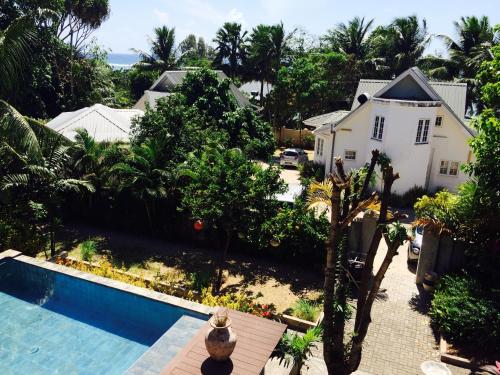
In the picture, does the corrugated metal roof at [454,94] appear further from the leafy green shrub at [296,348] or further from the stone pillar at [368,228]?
the leafy green shrub at [296,348]

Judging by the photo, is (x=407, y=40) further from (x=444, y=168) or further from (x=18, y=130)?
(x=18, y=130)

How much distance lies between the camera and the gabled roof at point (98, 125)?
2191 cm

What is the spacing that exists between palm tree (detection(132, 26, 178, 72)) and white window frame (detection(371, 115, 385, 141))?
32.9 meters

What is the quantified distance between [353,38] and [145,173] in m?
33.4

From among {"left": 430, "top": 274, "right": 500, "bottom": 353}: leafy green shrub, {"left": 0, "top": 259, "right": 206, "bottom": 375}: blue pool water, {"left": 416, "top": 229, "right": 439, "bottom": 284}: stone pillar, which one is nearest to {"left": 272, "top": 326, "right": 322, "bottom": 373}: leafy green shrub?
{"left": 0, "top": 259, "right": 206, "bottom": 375}: blue pool water

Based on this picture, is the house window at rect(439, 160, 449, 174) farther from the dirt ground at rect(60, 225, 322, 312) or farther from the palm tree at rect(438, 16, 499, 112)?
the dirt ground at rect(60, 225, 322, 312)

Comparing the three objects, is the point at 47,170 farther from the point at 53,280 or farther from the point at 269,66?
the point at 269,66

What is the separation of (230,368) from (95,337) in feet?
17.4

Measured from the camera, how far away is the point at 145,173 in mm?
17688

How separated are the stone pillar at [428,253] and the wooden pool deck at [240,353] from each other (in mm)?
7360

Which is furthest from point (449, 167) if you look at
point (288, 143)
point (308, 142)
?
point (288, 143)

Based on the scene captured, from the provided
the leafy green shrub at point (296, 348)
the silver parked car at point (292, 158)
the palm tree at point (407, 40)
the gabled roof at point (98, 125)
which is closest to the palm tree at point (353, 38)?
the palm tree at point (407, 40)

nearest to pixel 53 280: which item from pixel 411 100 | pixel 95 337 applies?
pixel 95 337

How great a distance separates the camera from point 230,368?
27.7 feet
